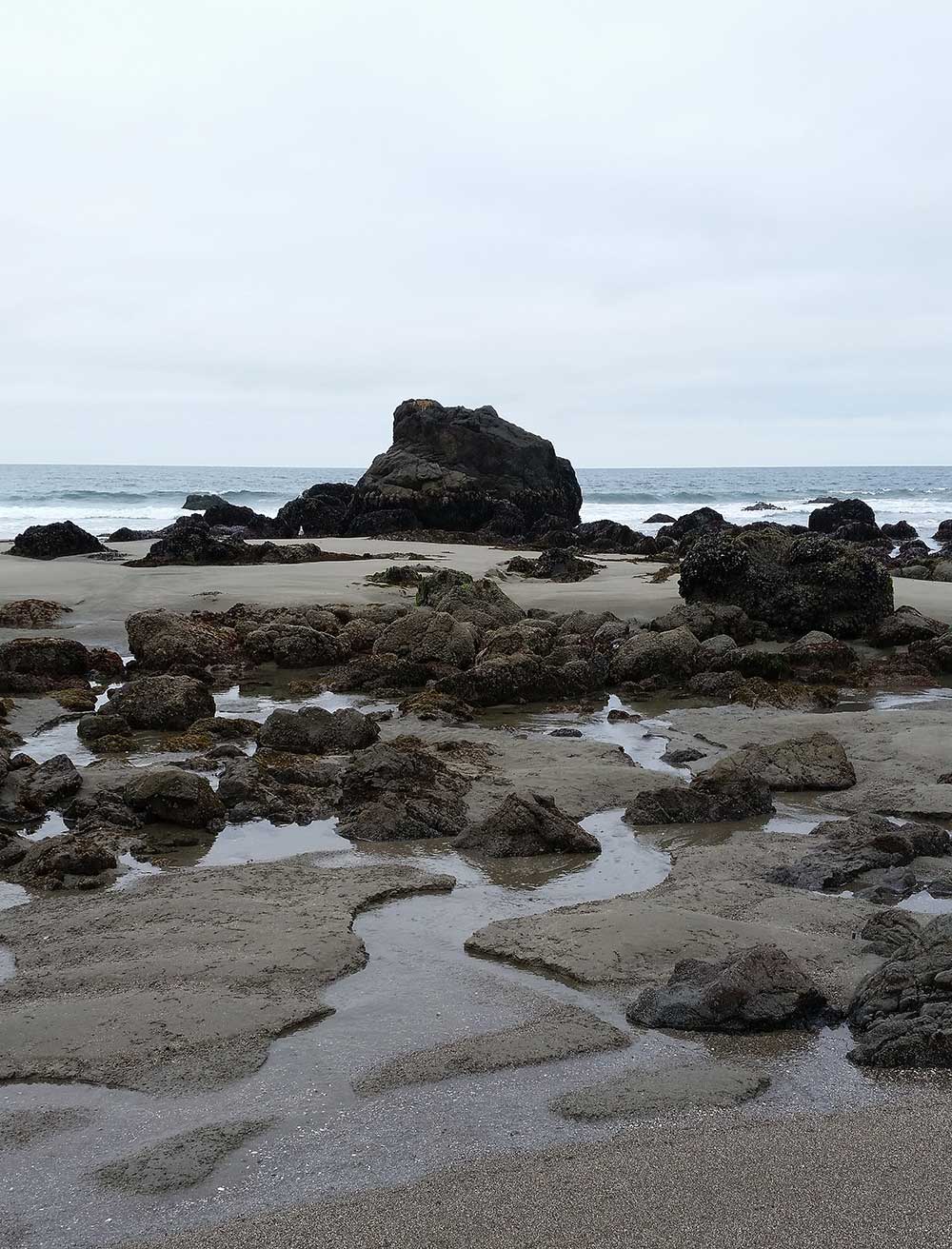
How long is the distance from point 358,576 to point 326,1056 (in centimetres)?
1400

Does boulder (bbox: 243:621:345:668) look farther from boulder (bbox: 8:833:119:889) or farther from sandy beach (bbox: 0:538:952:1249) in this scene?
boulder (bbox: 8:833:119:889)

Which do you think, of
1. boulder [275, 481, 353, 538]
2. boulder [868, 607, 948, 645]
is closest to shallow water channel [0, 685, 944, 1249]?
boulder [868, 607, 948, 645]

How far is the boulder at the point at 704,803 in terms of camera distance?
604 cm

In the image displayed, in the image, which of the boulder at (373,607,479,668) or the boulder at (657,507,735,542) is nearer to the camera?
the boulder at (373,607,479,668)

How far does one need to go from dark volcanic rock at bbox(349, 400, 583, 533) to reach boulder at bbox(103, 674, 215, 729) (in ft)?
65.5

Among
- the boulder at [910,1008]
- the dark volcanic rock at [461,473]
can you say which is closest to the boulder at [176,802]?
the boulder at [910,1008]

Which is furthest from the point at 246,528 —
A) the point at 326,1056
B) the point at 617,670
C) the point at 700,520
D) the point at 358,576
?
the point at 326,1056

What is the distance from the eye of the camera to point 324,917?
455 cm

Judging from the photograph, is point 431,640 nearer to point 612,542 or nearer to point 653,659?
point 653,659

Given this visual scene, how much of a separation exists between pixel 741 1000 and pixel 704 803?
8.37ft

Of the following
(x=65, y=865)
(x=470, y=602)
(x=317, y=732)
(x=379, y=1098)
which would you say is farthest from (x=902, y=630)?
(x=379, y=1098)

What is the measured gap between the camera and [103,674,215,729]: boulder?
8.48m

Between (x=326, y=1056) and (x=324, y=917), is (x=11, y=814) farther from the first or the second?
(x=326, y=1056)

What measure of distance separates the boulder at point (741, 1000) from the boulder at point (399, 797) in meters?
2.30
